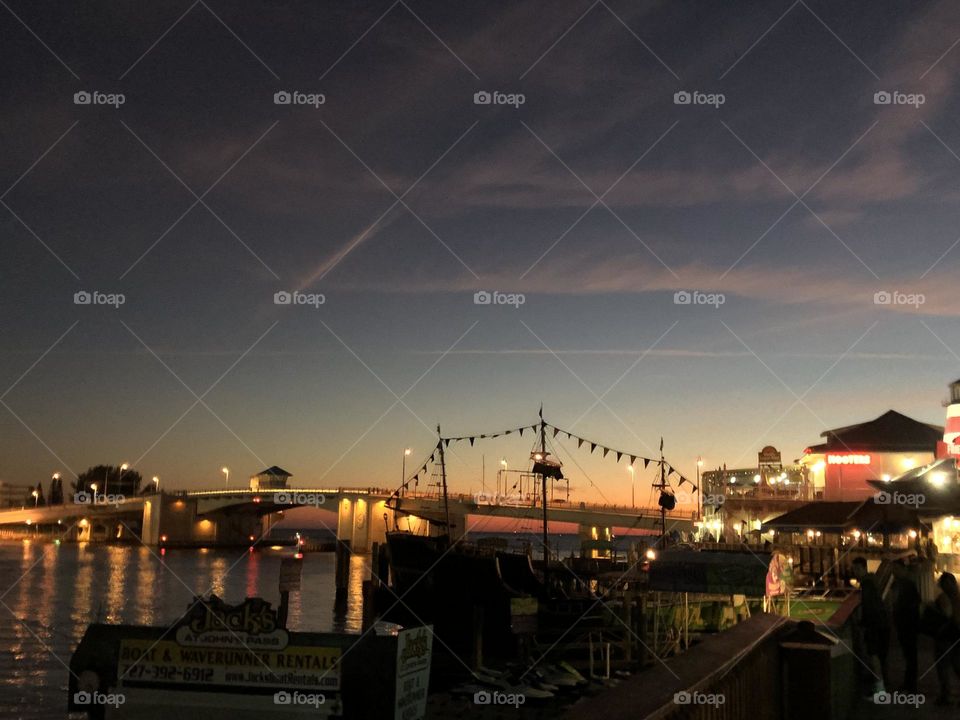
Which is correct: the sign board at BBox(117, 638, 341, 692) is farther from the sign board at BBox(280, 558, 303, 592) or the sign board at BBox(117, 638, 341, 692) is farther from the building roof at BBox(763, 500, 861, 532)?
the building roof at BBox(763, 500, 861, 532)

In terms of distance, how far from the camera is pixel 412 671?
34.1ft

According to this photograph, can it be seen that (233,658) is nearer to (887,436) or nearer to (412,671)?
(412,671)

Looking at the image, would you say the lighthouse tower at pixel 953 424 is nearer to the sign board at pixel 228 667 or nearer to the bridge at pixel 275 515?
the sign board at pixel 228 667

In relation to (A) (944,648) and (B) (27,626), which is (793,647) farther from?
(B) (27,626)

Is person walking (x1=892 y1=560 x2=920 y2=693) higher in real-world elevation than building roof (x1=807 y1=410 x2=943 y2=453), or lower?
lower

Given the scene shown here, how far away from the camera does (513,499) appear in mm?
109875

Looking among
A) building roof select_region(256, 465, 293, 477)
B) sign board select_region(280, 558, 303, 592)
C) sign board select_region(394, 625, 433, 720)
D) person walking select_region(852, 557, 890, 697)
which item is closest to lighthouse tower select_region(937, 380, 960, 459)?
sign board select_region(280, 558, 303, 592)

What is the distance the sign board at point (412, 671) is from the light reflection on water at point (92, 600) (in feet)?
59.1

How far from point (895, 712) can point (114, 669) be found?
9099 millimetres

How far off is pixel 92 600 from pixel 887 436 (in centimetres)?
5525

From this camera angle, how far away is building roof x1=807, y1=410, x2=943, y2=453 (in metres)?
57.8

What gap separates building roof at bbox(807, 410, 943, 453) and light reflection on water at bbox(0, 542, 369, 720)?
3441 cm

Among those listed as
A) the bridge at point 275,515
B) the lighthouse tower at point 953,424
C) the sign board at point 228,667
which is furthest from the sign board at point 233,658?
the bridge at point 275,515

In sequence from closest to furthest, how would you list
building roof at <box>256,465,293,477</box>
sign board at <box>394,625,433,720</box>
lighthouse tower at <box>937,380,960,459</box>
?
sign board at <box>394,625,433,720</box>, lighthouse tower at <box>937,380,960,459</box>, building roof at <box>256,465,293,477</box>
